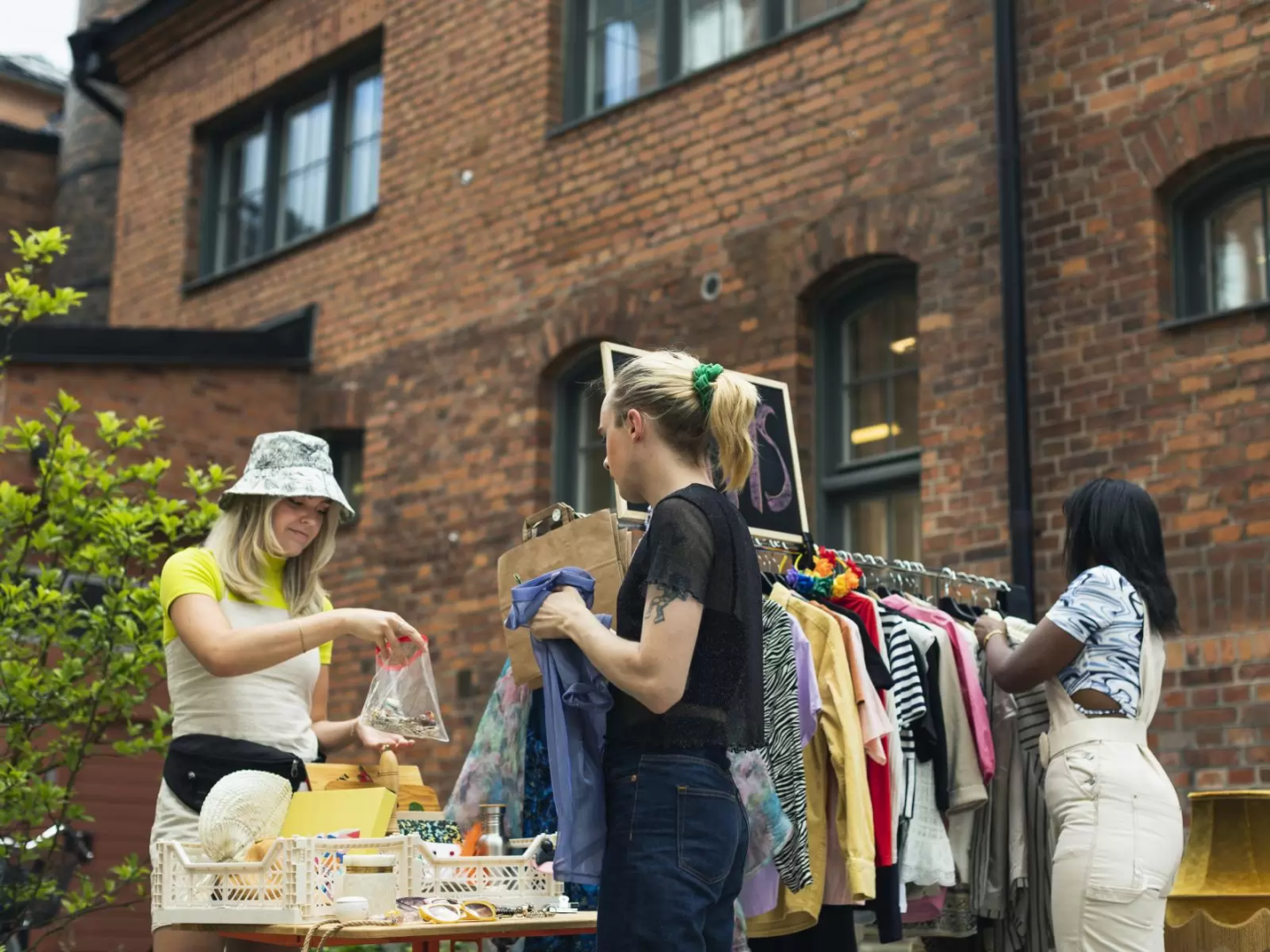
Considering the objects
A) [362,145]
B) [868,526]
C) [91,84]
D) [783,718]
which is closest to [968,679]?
[783,718]

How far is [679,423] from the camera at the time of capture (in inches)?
137

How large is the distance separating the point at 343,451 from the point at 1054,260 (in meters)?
6.52

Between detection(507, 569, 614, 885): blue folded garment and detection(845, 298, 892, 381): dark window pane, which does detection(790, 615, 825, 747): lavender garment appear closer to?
detection(507, 569, 614, 885): blue folded garment

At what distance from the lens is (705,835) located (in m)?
3.23

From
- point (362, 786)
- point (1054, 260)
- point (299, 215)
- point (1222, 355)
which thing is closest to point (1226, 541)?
point (1222, 355)

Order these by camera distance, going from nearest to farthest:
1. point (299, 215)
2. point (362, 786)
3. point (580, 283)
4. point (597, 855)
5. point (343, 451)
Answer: point (597, 855) < point (362, 786) < point (580, 283) < point (343, 451) < point (299, 215)

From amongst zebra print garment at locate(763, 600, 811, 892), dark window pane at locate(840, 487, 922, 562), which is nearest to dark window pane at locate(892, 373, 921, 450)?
dark window pane at locate(840, 487, 922, 562)

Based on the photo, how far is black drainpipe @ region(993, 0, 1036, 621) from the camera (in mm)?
8195

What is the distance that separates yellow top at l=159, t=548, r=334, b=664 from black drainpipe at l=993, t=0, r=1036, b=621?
4.54m

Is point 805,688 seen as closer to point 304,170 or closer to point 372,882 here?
point 372,882

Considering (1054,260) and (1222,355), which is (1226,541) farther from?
(1054,260)

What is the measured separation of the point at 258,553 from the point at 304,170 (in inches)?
409

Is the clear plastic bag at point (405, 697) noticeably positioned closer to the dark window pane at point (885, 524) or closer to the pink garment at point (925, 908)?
the pink garment at point (925, 908)

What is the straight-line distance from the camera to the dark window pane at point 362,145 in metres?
13.3
